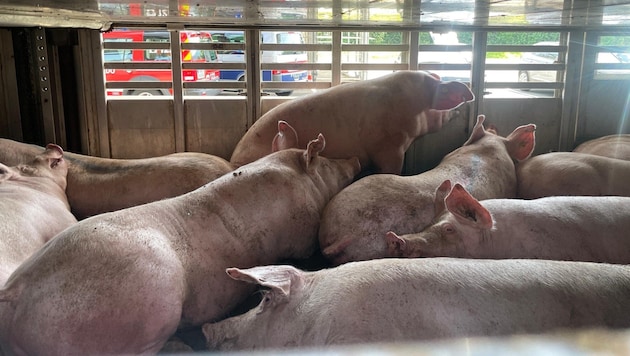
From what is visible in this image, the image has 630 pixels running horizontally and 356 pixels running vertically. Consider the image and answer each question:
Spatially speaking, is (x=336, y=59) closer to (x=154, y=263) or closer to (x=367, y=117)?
(x=367, y=117)

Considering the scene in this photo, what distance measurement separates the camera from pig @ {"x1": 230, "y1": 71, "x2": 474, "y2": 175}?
4.18 m

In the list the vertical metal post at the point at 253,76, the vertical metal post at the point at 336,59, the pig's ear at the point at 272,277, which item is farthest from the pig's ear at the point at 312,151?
the vertical metal post at the point at 336,59

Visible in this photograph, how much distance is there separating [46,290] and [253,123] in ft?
9.26

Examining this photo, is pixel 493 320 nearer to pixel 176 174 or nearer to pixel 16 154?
pixel 176 174

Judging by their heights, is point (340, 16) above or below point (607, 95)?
above

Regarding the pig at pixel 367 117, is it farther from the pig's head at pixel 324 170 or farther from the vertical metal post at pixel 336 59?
the pig's head at pixel 324 170

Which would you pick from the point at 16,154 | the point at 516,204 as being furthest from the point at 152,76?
the point at 516,204

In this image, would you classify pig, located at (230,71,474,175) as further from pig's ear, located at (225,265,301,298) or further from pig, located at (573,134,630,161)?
pig's ear, located at (225,265,301,298)

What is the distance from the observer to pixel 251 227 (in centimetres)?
274

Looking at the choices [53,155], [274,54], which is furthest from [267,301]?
[274,54]

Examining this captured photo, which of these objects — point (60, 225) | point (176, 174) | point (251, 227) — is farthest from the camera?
point (176, 174)

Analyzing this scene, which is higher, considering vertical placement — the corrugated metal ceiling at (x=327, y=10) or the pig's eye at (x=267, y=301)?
the corrugated metal ceiling at (x=327, y=10)

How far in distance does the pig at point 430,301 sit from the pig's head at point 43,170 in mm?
2271

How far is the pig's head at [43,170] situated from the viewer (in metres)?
3.67
